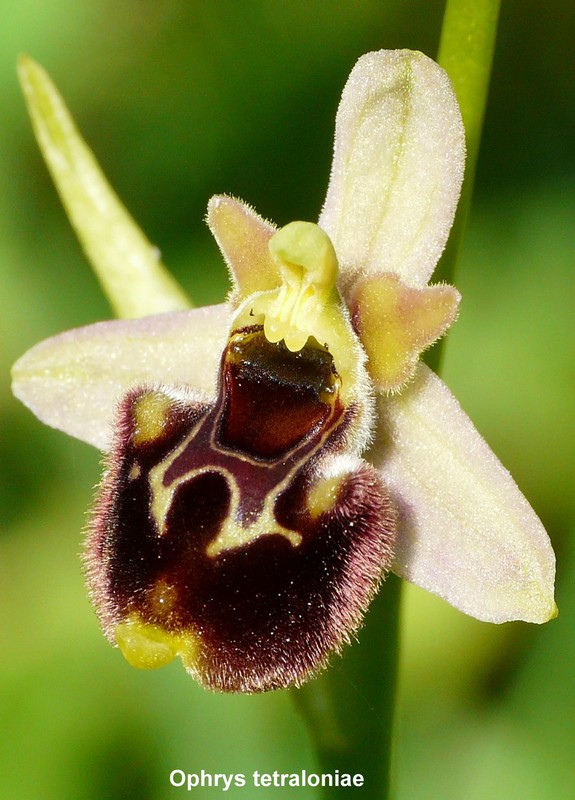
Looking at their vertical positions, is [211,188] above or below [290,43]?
below

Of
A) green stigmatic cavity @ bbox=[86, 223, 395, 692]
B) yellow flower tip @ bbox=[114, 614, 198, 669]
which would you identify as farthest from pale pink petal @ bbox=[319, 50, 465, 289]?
yellow flower tip @ bbox=[114, 614, 198, 669]

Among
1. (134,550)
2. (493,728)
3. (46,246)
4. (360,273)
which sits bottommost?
(493,728)

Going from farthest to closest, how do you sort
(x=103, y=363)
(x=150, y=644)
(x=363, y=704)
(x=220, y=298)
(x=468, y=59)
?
(x=220, y=298) → (x=103, y=363) → (x=363, y=704) → (x=468, y=59) → (x=150, y=644)

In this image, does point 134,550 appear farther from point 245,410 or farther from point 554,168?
point 554,168

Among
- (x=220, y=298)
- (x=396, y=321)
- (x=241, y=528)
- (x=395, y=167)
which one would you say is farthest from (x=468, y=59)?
(x=220, y=298)

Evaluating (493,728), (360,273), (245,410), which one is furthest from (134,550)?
(493,728)

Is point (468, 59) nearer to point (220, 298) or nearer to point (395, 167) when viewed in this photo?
point (395, 167)
